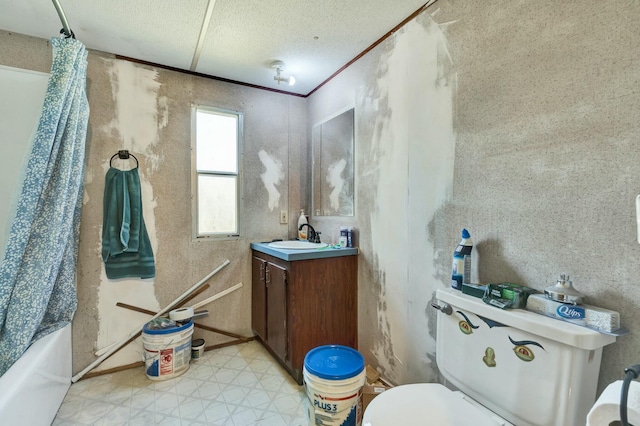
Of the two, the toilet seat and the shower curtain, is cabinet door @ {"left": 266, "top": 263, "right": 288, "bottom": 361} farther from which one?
the shower curtain

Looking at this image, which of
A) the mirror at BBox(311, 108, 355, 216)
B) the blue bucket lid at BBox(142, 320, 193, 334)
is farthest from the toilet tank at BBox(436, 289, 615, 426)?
the blue bucket lid at BBox(142, 320, 193, 334)

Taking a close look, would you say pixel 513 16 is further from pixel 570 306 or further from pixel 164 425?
pixel 164 425

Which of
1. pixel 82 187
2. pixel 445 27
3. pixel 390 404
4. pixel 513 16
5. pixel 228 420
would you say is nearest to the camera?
pixel 390 404

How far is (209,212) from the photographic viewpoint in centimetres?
246

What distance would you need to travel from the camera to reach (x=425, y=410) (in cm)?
106

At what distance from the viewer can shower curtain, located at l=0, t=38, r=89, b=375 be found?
4.82 ft

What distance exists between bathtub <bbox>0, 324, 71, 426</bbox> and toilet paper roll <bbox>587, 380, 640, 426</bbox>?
6.16 ft

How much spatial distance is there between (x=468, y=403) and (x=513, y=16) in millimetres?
1535

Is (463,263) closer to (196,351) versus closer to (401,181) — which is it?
(401,181)

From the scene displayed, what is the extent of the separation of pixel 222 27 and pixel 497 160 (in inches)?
67.6

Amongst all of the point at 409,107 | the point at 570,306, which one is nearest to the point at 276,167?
the point at 409,107

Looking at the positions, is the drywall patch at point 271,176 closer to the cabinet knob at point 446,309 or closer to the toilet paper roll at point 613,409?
the cabinet knob at point 446,309

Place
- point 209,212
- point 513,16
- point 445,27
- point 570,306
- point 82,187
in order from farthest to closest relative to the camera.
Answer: point 209,212 < point 82,187 < point 445,27 < point 513,16 < point 570,306

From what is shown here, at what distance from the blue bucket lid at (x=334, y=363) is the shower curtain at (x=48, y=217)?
147 cm
